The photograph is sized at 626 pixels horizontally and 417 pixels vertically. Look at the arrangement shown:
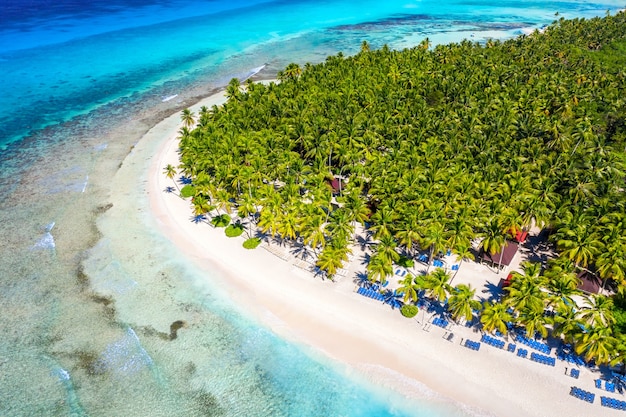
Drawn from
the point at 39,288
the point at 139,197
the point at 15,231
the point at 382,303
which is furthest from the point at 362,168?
the point at 15,231

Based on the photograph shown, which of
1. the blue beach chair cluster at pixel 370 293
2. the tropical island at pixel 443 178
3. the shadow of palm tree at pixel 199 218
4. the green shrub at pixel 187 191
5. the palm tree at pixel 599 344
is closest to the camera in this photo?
the palm tree at pixel 599 344

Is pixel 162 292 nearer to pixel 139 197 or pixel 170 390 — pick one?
pixel 170 390

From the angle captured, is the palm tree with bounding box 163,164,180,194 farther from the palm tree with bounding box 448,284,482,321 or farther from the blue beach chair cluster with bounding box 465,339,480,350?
the blue beach chair cluster with bounding box 465,339,480,350

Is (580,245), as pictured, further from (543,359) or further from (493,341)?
(493,341)

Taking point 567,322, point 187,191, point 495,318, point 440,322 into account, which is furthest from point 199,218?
point 567,322

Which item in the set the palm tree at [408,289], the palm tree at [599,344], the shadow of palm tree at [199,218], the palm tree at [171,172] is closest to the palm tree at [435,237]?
the palm tree at [408,289]

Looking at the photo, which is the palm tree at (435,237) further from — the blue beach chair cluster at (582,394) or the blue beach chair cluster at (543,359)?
the blue beach chair cluster at (582,394)

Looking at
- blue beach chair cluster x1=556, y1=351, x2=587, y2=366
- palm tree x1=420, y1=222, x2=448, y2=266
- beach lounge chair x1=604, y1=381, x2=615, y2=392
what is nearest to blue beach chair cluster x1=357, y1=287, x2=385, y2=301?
palm tree x1=420, y1=222, x2=448, y2=266

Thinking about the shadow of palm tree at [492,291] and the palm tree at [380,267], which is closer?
the palm tree at [380,267]
